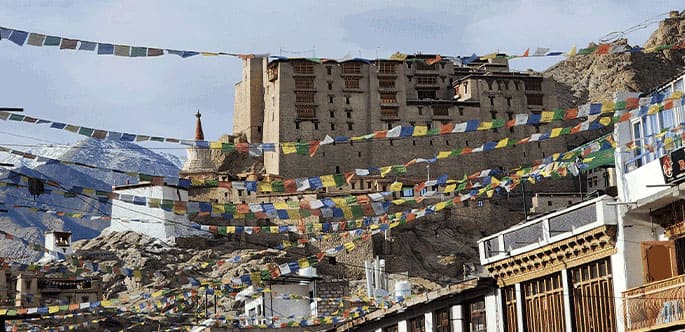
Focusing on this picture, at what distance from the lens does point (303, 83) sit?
108125 mm

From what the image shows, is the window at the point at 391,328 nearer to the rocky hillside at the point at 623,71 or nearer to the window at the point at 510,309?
the window at the point at 510,309

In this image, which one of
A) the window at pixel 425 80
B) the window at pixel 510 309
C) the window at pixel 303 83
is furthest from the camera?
the window at pixel 425 80

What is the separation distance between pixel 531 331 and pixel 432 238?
237ft

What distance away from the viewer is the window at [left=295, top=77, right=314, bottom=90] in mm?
108000

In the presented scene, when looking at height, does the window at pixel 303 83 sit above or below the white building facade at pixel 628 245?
above

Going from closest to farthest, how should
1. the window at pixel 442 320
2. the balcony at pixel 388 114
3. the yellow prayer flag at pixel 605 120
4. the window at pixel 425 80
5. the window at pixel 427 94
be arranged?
the yellow prayer flag at pixel 605 120 → the window at pixel 442 320 → the balcony at pixel 388 114 → the window at pixel 427 94 → the window at pixel 425 80

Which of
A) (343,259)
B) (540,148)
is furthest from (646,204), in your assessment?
(540,148)

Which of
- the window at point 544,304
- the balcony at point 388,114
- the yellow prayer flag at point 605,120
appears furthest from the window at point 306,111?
the yellow prayer flag at point 605,120

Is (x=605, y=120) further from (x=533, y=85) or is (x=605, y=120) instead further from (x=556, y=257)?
(x=533, y=85)

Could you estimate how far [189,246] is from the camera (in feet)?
322

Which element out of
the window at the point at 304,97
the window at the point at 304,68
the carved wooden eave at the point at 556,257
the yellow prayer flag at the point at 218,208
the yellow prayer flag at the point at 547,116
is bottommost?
the carved wooden eave at the point at 556,257

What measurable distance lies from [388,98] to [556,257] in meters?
85.6

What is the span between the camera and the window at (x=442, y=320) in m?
28.3

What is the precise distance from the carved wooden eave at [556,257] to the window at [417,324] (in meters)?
3.19
